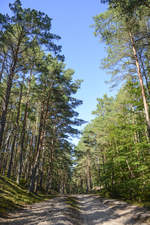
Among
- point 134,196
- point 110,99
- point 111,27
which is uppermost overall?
point 110,99

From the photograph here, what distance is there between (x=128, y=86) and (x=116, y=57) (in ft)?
7.97

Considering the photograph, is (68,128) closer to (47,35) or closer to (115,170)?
(115,170)

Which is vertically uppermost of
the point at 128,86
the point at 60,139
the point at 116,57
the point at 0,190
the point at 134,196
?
the point at 116,57

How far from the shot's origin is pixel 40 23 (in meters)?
9.21

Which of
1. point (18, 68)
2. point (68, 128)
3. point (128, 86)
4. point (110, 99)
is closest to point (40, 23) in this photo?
point (18, 68)

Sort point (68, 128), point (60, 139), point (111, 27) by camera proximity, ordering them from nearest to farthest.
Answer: point (111, 27) → point (68, 128) → point (60, 139)

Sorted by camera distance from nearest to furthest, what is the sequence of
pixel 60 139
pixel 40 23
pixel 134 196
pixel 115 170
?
pixel 40 23, pixel 134 196, pixel 115 170, pixel 60 139

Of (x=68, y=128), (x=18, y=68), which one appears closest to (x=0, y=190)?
(x=18, y=68)

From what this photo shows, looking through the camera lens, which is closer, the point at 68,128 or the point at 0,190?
the point at 0,190

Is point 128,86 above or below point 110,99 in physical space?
below

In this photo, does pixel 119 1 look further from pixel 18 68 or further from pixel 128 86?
pixel 18 68

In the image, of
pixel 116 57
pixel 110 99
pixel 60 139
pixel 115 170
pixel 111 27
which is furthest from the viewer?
pixel 110 99

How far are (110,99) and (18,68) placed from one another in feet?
73.4

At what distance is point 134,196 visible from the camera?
13.2 metres
